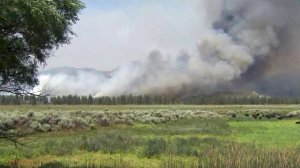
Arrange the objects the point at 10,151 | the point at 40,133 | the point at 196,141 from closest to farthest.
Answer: the point at 10,151, the point at 196,141, the point at 40,133

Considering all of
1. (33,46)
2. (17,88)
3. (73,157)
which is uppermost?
(33,46)

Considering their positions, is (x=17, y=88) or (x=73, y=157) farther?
(x=73, y=157)

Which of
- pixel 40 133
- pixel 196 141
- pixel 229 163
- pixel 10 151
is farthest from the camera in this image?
pixel 40 133

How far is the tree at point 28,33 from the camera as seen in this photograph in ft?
47.6

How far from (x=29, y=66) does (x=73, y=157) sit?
7.95m

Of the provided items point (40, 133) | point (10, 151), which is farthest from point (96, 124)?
point (10, 151)

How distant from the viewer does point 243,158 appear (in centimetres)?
1653

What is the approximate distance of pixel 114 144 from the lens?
30.1m

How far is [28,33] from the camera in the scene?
17141 millimetres

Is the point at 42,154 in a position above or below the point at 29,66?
below

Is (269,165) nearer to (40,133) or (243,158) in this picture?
(243,158)

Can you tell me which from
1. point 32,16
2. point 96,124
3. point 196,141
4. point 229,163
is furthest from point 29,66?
point 96,124

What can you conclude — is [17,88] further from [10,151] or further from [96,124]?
[96,124]

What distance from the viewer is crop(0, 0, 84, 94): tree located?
14500 millimetres
